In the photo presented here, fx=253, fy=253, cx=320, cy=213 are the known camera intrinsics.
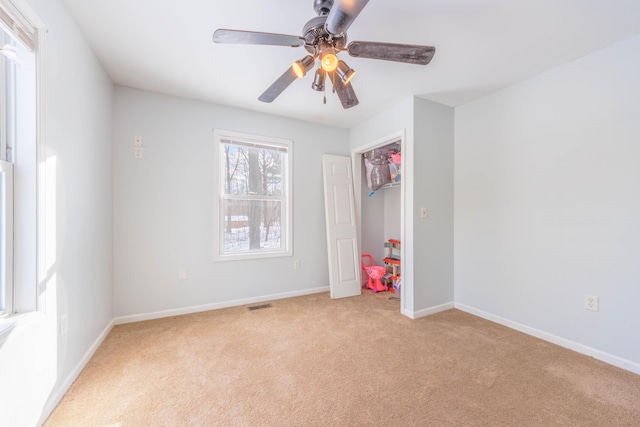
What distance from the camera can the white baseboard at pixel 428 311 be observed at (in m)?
2.77

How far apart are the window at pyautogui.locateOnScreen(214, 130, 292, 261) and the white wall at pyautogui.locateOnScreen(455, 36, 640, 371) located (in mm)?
2251

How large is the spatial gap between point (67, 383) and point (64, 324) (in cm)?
38

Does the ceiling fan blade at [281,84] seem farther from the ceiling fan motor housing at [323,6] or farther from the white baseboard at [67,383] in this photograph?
the white baseboard at [67,383]

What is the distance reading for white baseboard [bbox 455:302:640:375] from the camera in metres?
1.85

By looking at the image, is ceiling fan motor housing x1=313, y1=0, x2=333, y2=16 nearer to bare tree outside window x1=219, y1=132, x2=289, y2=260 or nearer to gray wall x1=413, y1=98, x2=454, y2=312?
gray wall x1=413, y1=98, x2=454, y2=312

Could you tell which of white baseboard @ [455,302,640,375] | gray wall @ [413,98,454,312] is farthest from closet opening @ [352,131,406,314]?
white baseboard @ [455,302,640,375]

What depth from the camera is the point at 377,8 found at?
5.18 ft

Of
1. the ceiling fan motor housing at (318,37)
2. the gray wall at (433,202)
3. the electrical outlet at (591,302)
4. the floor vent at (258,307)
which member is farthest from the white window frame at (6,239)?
the electrical outlet at (591,302)

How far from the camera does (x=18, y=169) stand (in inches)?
51.0

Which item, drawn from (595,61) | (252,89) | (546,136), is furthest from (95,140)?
(595,61)

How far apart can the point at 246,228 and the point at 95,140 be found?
5.44ft

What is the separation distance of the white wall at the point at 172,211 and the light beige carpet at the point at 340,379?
1.34ft

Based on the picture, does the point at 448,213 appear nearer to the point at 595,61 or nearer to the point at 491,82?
the point at 491,82

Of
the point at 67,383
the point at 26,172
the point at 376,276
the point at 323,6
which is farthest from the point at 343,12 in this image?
the point at 376,276
